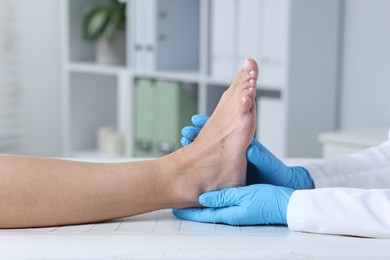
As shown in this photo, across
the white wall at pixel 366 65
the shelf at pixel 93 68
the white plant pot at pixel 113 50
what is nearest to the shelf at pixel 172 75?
the shelf at pixel 93 68

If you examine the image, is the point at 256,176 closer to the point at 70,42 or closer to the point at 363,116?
the point at 363,116

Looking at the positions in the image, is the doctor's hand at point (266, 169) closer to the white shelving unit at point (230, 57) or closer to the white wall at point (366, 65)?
the white shelving unit at point (230, 57)

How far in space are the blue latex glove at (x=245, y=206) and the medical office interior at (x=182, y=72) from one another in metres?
1.07

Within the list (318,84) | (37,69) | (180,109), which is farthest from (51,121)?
(318,84)

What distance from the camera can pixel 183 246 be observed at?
1.04m

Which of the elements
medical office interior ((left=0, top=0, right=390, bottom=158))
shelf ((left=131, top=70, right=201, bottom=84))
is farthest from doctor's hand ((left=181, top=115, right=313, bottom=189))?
shelf ((left=131, top=70, right=201, bottom=84))

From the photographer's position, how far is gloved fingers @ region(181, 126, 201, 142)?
→ 1351mm

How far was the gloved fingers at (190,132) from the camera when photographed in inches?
53.2

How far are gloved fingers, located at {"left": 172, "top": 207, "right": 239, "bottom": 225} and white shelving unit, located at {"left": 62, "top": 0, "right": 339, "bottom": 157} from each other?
1.27 metres

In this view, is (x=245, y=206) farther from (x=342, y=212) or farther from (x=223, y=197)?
(x=342, y=212)

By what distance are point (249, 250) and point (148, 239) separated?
0.49ft

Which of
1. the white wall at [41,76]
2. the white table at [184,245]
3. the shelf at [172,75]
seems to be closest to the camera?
the white table at [184,245]

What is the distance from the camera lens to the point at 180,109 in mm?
2975

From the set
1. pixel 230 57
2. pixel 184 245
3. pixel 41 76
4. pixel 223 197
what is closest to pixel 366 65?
pixel 230 57
